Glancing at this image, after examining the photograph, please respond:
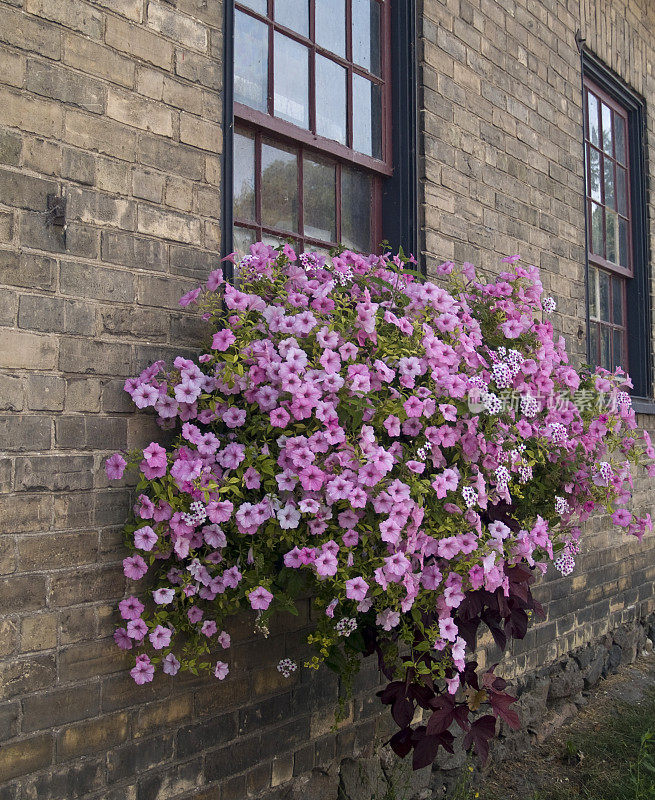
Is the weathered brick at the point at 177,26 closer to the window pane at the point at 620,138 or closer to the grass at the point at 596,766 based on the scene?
the grass at the point at 596,766

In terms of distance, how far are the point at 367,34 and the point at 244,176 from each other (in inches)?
46.9

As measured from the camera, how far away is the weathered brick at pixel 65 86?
94.2 inches

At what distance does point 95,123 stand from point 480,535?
174cm

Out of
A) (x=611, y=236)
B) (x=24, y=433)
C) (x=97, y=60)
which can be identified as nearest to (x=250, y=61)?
(x=97, y=60)

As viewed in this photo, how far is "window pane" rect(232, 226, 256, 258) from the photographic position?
3.28 meters

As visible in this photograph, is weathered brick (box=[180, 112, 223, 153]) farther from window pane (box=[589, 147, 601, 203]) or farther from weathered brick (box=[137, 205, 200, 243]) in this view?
window pane (box=[589, 147, 601, 203])

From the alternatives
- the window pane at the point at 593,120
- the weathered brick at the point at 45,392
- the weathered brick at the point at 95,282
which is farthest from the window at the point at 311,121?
the window pane at the point at 593,120

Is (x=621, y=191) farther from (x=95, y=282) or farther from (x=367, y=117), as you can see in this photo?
(x=95, y=282)

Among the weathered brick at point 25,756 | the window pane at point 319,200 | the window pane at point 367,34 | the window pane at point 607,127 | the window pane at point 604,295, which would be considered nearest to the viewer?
the weathered brick at point 25,756

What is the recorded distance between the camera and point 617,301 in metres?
6.68

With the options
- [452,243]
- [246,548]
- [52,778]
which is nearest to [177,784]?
[52,778]

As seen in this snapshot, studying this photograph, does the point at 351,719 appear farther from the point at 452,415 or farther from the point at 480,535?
the point at 452,415

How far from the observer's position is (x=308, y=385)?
244cm

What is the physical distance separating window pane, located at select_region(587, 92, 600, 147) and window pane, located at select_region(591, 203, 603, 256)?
1.66 ft
